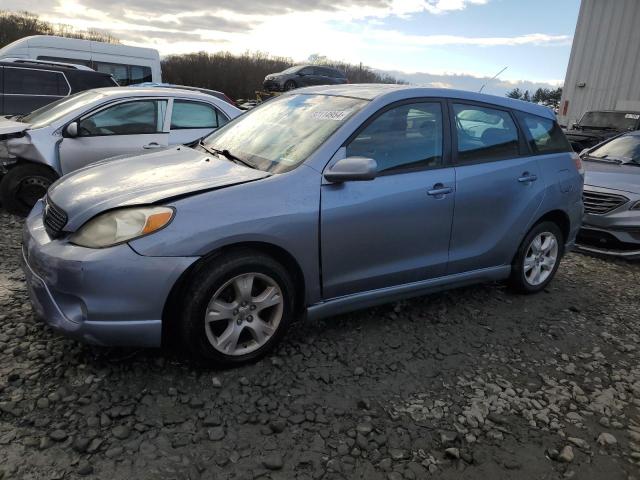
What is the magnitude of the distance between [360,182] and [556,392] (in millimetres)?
1721

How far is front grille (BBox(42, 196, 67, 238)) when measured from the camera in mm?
2772

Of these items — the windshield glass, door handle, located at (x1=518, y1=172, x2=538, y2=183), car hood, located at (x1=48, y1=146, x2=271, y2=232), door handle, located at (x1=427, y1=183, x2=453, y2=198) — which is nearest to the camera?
car hood, located at (x1=48, y1=146, x2=271, y2=232)

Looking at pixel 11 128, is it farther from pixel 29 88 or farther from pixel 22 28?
pixel 22 28

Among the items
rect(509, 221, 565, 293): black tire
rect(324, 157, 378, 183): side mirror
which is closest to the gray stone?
rect(324, 157, 378, 183): side mirror

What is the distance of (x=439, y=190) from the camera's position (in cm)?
345

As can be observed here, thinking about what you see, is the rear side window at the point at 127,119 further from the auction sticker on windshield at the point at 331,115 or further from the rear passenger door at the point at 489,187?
the rear passenger door at the point at 489,187

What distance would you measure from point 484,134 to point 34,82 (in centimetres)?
819

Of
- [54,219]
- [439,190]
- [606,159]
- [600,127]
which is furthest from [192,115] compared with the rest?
[600,127]

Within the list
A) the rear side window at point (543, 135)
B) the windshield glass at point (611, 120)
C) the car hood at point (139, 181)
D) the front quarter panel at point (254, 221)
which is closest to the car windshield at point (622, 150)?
the rear side window at point (543, 135)

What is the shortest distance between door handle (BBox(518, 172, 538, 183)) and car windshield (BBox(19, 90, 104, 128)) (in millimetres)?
4803

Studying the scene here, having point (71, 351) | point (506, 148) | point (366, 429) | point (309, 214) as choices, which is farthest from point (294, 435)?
point (506, 148)

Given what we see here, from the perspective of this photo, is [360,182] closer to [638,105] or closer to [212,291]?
[212,291]

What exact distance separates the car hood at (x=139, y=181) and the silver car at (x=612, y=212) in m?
4.58

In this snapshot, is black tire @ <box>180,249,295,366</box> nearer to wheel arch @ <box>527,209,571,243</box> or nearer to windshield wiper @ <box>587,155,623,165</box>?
wheel arch @ <box>527,209,571,243</box>
